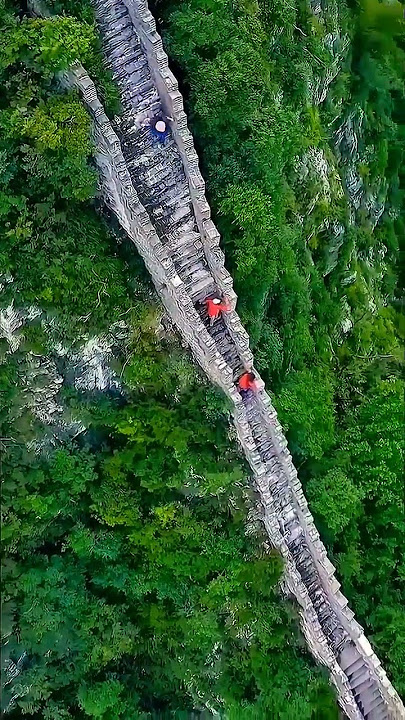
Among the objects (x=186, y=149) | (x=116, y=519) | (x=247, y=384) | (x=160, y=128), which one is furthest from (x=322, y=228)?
(x=116, y=519)

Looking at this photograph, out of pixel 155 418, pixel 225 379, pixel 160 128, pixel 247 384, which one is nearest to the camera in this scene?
pixel 160 128

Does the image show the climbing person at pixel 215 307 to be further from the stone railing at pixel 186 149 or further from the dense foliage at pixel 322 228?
the dense foliage at pixel 322 228

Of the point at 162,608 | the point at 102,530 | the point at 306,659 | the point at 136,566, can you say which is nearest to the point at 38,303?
the point at 102,530

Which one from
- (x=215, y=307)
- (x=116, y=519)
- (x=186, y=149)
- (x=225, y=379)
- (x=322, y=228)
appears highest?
(x=186, y=149)

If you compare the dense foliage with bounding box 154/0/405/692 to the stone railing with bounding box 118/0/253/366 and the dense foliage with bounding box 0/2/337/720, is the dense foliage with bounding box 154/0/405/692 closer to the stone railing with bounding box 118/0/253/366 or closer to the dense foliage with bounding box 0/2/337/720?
the stone railing with bounding box 118/0/253/366

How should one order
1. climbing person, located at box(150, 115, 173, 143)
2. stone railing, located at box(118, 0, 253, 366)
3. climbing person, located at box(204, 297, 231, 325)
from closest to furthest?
1. stone railing, located at box(118, 0, 253, 366)
2. climbing person, located at box(150, 115, 173, 143)
3. climbing person, located at box(204, 297, 231, 325)

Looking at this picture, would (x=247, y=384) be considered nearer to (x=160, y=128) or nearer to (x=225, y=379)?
(x=225, y=379)

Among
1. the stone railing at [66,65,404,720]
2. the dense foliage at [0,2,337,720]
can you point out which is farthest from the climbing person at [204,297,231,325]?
the dense foliage at [0,2,337,720]
